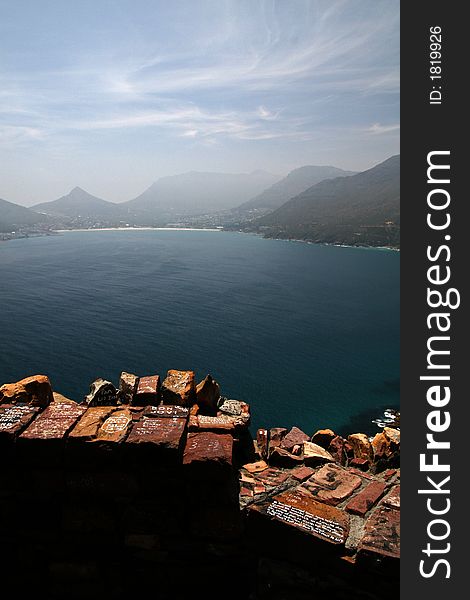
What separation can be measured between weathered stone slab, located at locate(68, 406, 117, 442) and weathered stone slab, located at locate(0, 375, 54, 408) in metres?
1.58

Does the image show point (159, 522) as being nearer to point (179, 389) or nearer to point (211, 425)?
point (211, 425)

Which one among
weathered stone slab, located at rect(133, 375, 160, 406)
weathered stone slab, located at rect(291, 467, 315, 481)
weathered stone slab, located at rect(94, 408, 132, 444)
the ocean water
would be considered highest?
weathered stone slab, located at rect(94, 408, 132, 444)

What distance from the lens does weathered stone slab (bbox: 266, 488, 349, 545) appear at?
4.13 metres

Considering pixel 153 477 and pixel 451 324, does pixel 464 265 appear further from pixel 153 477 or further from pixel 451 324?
pixel 153 477

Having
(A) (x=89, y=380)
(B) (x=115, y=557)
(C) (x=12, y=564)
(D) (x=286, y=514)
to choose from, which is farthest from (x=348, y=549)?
(A) (x=89, y=380)

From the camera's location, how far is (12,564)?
4547mm

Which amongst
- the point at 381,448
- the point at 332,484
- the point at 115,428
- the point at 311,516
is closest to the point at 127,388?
the point at 115,428

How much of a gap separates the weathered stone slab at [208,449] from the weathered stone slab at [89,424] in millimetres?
1029

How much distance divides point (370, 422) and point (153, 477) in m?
43.0

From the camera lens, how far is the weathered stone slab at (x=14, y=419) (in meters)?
4.22

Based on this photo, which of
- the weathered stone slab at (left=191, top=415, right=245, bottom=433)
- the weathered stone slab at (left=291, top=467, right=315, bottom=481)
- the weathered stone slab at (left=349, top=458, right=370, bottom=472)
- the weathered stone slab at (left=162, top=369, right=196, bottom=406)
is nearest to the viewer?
the weathered stone slab at (left=191, top=415, right=245, bottom=433)

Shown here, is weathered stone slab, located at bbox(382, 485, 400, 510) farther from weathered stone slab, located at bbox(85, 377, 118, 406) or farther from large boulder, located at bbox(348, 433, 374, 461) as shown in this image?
weathered stone slab, located at bbox(85, 377, 118, 406)

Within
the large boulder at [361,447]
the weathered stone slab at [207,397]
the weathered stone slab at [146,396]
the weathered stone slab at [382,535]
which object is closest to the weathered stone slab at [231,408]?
the weathered stone slab at [207,397]

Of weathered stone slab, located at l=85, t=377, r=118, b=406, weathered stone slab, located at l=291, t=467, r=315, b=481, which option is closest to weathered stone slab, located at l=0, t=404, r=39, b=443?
weathered stone slab, located at l=85, t=377, r=118, b=406
